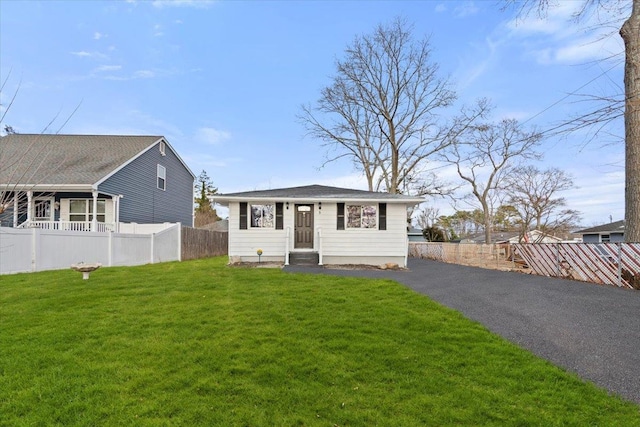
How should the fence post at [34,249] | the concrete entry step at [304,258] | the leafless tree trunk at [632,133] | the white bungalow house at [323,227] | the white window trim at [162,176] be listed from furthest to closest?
the white window trim at [162,176] < the white bungalow house at [323,227] < the concrete entry step at [304,258] < the fence post at [34,249] < the leafless tree trunk at [632,133]

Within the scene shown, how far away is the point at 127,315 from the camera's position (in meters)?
5.09

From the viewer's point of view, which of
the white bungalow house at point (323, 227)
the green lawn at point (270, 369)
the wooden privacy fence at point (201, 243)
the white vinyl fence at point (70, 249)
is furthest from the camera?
the wooden privacy fence at point (201, 243)

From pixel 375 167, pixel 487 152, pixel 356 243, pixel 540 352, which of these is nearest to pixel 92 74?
pixel 356 243

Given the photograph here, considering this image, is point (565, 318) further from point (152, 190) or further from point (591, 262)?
point (152, 190)

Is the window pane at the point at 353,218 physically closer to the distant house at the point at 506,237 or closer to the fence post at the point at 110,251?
the fence post at the point at 110,251

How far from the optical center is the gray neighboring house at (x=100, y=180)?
1400cm

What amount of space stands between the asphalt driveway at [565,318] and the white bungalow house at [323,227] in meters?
3.79

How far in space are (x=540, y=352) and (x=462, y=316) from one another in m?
1.45

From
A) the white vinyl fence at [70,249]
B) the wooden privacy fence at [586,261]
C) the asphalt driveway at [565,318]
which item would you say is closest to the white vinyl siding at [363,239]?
the asphalt driveway at [565,318]

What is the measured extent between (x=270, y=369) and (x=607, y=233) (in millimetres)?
41412

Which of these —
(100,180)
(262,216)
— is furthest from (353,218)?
(100,180)

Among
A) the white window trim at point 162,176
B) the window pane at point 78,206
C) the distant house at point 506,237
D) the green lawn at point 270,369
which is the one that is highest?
the white window trim at point 162,176

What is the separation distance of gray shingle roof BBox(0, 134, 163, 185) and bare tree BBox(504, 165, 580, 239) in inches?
1211

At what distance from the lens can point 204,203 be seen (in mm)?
44281
